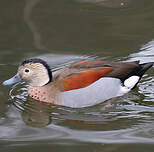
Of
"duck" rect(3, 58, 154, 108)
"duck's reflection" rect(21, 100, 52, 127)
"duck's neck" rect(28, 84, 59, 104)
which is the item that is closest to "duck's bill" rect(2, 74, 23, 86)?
"duck" rect(3, 58, 154, 108)

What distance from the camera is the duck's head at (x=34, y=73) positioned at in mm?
7172

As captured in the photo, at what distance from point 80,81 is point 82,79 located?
4 cm

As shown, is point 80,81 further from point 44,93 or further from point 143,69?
point 143,69

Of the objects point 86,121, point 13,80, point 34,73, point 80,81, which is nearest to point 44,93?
point 34,73

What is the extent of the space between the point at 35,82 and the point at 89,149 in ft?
6.91

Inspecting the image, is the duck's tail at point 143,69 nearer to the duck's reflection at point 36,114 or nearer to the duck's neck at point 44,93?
the duck's neck at point 44,93

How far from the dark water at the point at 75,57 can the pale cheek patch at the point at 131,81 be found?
0.49 feet

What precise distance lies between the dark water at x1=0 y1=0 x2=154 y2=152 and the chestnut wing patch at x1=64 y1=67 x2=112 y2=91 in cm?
A: 36

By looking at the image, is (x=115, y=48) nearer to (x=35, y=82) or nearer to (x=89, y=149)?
(x=35, y=82)

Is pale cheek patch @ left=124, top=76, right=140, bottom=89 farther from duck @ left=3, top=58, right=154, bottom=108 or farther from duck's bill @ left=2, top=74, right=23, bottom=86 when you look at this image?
duck's bill @ left=2, top=74, right=23, bottom=86

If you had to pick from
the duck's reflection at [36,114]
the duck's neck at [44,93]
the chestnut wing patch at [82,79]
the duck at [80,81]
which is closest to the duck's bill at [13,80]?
the duck at [80,81]

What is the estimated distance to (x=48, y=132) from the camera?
6211mm

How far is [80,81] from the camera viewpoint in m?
6.95

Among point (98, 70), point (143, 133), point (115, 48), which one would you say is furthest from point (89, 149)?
point (115, 48)
